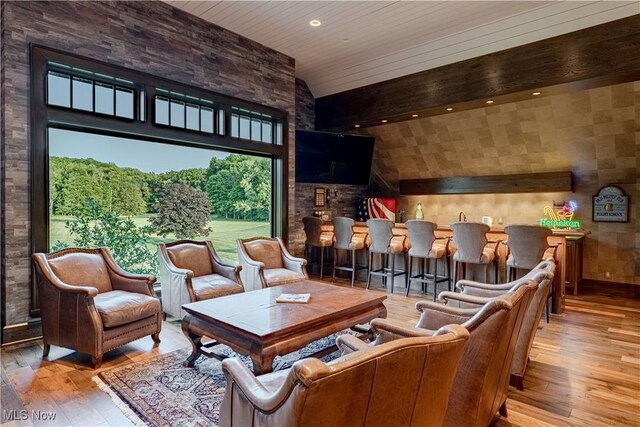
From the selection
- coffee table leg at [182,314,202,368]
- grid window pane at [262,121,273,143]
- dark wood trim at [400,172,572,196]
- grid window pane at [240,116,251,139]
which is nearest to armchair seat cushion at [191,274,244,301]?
coffee table leg at [182,314,202,368]

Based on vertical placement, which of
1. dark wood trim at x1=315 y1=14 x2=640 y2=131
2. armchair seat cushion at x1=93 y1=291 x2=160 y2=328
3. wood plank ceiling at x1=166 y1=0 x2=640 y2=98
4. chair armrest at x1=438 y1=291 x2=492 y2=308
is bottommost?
armchair seat cushion at x1=93 y1=291 x2=160 y2=328

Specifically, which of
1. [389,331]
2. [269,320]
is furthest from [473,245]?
[389,331]

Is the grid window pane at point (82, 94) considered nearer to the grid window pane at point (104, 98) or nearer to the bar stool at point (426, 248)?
the grid window pane at point (104, 98)

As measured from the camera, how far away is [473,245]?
16.3 ft

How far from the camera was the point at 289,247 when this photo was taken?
6.28m

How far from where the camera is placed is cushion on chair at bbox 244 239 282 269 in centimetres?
502

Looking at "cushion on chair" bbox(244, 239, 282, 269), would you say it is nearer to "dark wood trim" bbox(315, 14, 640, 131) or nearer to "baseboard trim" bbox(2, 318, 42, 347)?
"baseboard trim" bbox(2, 318, 42, 347)

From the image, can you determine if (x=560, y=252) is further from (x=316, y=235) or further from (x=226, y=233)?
(x=226, y=233)

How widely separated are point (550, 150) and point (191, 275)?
6042 millimetres

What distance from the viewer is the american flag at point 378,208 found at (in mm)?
8133

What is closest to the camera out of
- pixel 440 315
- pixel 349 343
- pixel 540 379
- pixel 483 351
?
pixel 349 343

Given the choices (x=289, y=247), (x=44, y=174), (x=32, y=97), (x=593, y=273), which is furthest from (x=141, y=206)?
(x=593, y=273)

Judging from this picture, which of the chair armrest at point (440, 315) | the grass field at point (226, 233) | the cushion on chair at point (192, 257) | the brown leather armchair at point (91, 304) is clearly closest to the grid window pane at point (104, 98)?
the grass field at point (226, 233)

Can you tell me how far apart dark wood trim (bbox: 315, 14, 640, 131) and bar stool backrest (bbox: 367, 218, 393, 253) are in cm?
183
